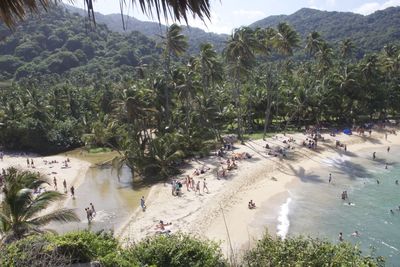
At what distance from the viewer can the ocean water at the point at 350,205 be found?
25234 millimetres

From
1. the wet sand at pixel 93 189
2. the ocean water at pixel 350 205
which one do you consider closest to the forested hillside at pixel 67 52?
the wet sand at pixel 93 189

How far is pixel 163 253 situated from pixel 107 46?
168m

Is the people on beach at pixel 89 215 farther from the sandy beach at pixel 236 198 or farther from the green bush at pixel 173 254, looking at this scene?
the green bush at pixel 173 254

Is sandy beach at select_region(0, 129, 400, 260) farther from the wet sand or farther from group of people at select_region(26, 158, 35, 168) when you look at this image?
group of people at select_region(26, 158, 35, 168)

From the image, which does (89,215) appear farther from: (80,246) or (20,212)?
(80,246)

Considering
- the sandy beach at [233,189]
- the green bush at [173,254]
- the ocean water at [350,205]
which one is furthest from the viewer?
the sandy beach at [233,189]

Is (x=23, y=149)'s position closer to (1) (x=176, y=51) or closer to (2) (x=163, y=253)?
(1) (x=176, y=51)

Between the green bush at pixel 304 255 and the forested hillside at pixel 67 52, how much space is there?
121454 millimetres

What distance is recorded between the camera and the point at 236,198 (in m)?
31.4

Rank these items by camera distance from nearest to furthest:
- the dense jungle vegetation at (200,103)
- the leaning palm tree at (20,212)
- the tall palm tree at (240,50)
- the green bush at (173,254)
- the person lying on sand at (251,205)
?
the green bush at (173,254) < the leaning palm tree at (20,212) < the person lying on sand at (251,205) < the dense jungle vegetation at (200,103) < the tall palm tree at (240,50)

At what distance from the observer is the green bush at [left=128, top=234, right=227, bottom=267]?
12.4 metres

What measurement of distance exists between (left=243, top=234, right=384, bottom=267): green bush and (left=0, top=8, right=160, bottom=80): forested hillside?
121454mm

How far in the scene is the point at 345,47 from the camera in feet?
237

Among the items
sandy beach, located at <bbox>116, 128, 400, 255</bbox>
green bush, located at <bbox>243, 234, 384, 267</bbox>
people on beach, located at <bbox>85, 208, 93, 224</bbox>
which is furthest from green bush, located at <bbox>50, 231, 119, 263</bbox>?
people on beach, located at <bbox>85, 208, 93, 224</bbox>
